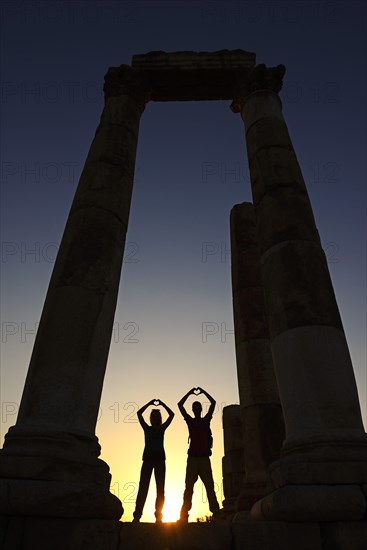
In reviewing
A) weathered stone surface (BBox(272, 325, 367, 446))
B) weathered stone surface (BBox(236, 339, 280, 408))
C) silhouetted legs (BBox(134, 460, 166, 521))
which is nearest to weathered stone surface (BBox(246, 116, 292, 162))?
weathered stone surface (BBox(272, 325, 367, 446))

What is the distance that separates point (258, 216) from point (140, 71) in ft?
28.0

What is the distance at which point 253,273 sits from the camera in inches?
749

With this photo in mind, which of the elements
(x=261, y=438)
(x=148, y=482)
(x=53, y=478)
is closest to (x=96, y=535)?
(x=53, y=478)

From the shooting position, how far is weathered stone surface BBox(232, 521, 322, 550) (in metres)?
6.76

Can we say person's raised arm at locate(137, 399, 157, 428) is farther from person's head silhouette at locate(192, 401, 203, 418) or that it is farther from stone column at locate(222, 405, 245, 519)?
stone column at locate(222, 405, 245, 519)

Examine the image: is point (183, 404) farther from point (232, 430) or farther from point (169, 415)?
point (232, 430)

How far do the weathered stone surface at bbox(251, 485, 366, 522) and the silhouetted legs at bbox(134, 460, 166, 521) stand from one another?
13.2ft

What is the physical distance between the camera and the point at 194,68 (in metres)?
17.0

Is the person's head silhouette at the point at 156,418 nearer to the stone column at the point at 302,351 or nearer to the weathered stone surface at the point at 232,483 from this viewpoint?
the stone column at the point at 302,351

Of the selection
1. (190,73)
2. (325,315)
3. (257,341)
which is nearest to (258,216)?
(325,315)

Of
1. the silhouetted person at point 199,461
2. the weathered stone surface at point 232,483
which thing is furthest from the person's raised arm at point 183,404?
the weathered stone surface at point 232,483

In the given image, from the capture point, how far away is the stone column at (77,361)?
7.33m

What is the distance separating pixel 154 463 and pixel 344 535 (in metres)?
5.15

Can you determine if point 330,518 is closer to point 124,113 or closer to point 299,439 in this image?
point 299,439
